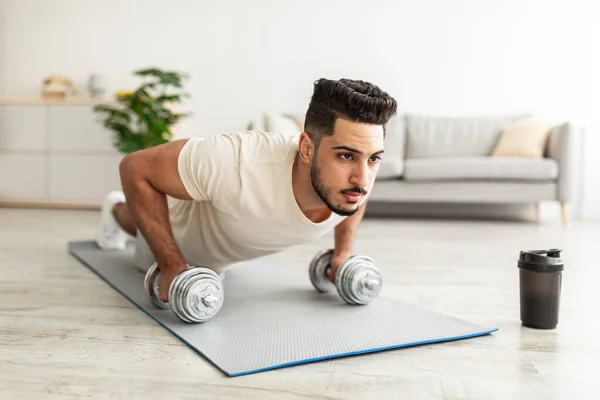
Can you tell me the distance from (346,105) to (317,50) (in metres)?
4.49

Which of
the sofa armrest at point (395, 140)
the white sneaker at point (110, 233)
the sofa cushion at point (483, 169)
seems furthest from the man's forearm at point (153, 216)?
the sofa armrest at point (395, 140)

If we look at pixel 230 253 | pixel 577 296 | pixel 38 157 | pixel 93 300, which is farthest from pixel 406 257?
pixel 38 157

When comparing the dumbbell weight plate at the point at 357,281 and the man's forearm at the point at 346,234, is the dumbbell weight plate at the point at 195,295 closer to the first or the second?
the dumbbell weight plate at the point at 357,281

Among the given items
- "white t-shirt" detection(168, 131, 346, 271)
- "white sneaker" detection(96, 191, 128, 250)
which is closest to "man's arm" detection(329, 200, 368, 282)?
"white t-shirt" detection(168, 131, 346, 271)

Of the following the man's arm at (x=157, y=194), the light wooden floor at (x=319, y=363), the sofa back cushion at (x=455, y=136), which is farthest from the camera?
the sofa back cushion at (x=455, y=136)

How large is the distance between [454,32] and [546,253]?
14.3 feet

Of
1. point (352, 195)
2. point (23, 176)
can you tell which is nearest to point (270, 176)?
point (352, 195)

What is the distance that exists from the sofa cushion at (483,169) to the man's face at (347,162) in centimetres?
329

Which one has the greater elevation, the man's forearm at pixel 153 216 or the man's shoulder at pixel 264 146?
the man's shoulder at pixel 264 146

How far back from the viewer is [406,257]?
309 centimetres

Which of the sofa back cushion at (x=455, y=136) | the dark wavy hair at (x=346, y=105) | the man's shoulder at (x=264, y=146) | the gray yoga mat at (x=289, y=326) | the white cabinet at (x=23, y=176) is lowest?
the white cabinet at (x=23, y=176)

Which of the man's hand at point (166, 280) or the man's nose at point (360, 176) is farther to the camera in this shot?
the man's hand at point (166, 280)

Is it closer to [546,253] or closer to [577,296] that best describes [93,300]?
[546,253]

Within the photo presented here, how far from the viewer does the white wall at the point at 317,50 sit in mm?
5594
